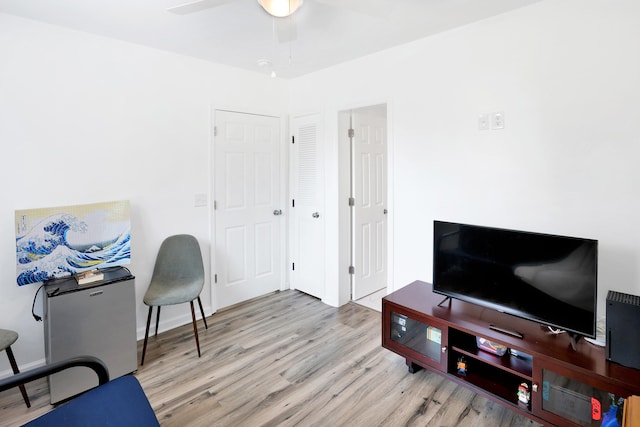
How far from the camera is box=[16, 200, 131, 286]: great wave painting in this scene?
90.7 inches

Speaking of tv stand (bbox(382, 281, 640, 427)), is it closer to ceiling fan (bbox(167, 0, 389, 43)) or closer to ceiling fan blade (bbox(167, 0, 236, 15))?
ceiling fan (bbox(167, 0, 389, 43))

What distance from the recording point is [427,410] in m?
2.06

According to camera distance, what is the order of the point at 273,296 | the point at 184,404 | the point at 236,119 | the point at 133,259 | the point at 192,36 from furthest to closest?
the point at 273,296 → the point at 236,119 → the point at 133,259 → the point at 192,36 → the point at 184,404

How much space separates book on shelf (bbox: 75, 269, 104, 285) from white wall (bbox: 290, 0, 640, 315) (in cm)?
235

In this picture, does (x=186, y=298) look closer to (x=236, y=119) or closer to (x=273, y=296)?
(x=273, y=296)

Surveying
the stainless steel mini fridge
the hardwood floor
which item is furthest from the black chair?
the stainless steel mini fridge

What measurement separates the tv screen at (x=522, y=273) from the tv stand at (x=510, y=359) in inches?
4.3

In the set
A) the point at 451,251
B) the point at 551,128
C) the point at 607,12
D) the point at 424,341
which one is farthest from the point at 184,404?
the point at 607,12

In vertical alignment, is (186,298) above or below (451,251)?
below

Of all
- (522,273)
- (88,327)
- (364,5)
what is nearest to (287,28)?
(364,5)

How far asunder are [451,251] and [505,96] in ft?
3.72

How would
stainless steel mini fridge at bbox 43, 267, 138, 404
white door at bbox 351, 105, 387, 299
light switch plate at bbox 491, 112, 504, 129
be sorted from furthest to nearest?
white door at bbox 351, 105, 387, 299 → light switch plate at bbox 491, 112, 504, 129 → stainless steel mini fridge at bbox 43, 267, 138, 404

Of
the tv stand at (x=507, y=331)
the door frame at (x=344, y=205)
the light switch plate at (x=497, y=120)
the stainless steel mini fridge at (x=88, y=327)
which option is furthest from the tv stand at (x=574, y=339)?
the stainless steel mini fridge at (x=88, y=327)

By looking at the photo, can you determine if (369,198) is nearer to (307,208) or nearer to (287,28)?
(307,208)
